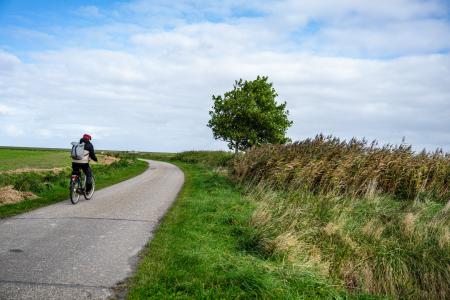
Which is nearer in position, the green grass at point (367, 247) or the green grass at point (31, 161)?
the green grass at point (367, 247)

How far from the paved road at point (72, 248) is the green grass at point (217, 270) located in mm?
510

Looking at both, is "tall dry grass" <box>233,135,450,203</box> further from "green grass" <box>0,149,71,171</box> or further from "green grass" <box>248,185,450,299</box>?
"green grass" <box>0,149,71,171</box>

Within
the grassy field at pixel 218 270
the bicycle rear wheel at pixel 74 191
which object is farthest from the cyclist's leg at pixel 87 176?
the grassy field at pixel 218 270

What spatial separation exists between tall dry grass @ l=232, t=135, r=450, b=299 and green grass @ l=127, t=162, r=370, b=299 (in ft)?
1.75

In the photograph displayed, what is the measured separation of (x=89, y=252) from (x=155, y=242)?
1.48 meters

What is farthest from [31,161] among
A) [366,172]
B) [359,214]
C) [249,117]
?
[359,214]

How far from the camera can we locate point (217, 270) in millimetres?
7223

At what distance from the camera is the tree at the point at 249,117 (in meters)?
49.7

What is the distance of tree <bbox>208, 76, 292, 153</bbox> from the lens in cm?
4969

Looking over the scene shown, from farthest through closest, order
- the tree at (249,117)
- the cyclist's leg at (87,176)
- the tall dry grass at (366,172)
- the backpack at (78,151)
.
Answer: the tree at (249,117) → the tall dry grass at (366,172) → the cyclist's leg at (87,176) → the backpack at (78,151)

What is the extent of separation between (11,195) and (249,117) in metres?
36.8

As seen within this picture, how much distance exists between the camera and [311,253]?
8.81 metres

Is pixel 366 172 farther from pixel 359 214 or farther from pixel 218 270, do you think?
pixel 218 270

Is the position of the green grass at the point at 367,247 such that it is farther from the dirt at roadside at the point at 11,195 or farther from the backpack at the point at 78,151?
the dirt at roadside at the point at 11,195
